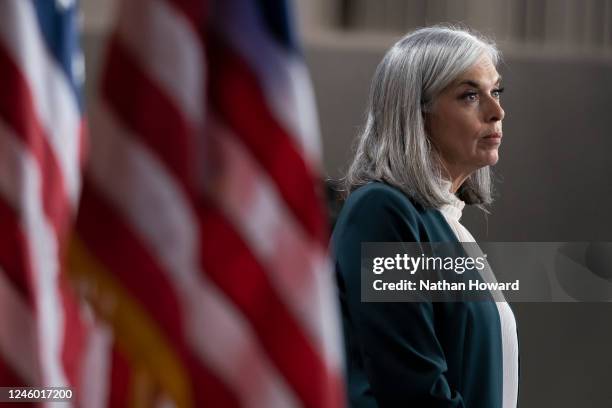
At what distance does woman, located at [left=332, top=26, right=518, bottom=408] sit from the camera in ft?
6.42

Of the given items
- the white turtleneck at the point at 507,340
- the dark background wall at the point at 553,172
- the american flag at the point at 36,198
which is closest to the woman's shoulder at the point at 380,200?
the white turtleneck at the point at 507,340

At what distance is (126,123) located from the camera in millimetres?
1185

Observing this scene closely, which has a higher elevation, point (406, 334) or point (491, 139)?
point (491, 139)

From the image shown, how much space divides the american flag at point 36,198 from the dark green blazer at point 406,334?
55cm

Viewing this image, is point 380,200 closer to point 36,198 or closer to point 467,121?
point 467,121

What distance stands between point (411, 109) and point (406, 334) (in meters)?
0.47

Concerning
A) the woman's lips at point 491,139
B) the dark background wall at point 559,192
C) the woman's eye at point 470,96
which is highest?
the woman's eye at point 470,96

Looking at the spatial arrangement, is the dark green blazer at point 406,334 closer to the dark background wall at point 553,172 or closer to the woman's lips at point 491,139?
the woman's lips at point 491,139

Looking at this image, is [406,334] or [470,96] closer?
[406,334]

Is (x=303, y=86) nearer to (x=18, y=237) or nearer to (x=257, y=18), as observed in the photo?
(x=257, y=18)

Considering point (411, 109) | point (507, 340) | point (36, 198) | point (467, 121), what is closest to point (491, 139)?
point (467, 121)

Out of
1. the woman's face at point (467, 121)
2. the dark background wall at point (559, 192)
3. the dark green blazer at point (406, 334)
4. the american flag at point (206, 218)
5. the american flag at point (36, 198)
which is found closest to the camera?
the american flag at point (206, 218)

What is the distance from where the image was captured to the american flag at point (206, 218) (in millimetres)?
1159

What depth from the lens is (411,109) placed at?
2.15 meters
